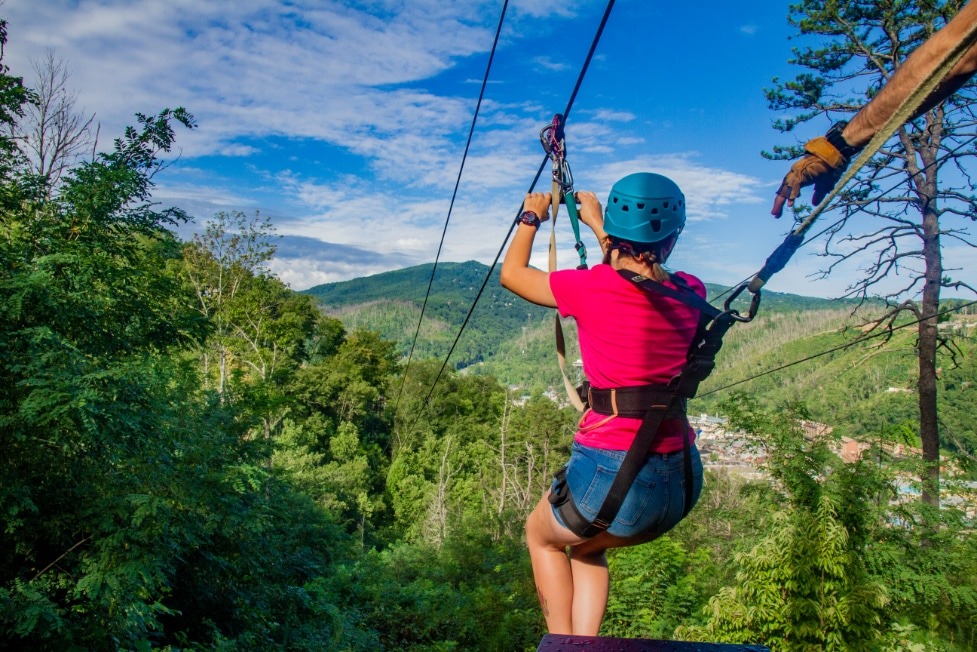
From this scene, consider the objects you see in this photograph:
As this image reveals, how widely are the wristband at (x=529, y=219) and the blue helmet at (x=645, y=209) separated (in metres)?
0.43

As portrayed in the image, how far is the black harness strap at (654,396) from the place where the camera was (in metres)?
1.94

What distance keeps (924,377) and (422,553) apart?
12.5m

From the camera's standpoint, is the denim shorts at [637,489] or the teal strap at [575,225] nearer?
the denim shorts at [637,489]

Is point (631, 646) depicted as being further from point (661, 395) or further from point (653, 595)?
point (653, 595)

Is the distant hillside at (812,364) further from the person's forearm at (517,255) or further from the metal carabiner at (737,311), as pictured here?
the metal carabiner at (737,311)

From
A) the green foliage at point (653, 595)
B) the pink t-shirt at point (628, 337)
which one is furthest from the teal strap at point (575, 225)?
the green foliage at point (653, 595)

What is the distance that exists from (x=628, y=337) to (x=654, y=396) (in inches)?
8.2

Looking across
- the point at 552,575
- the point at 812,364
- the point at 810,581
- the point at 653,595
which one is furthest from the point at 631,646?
the point at 812,364

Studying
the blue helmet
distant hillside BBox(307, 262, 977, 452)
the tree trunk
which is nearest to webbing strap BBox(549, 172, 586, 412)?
the blue helmet

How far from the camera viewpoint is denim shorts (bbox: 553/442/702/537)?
1.99m

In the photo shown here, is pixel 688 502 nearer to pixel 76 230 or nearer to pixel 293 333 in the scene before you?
pixel 76 230

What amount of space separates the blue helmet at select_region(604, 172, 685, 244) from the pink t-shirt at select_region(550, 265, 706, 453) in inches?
5.7

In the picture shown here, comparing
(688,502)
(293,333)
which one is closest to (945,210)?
(688,502)

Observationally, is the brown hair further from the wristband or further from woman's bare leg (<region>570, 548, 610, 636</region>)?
woman's bare leg (<region>570, 548, 610, 636</region>)
